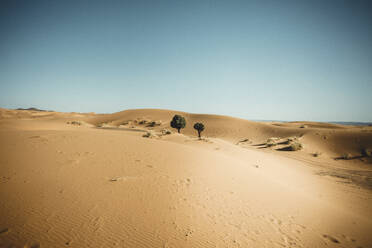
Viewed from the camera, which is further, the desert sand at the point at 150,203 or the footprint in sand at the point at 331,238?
the footprint in sand at the point at 331,238

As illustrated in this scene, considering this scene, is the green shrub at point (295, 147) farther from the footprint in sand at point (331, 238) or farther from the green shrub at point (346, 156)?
the footprint in sand at point (331, 238)

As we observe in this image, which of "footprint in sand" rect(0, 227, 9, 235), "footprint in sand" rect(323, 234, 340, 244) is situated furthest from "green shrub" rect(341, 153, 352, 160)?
"footprint in sand" rect(0, 227, 9, 235)

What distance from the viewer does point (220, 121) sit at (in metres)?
41.0

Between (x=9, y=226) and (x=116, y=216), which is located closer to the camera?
(x=9, y=226)

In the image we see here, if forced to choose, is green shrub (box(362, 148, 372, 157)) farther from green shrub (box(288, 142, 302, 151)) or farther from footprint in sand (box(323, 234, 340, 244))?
footprint in sand (box(323, 234, 340, 244))

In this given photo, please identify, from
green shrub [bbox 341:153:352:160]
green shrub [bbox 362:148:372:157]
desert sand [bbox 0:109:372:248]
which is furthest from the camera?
green shrub [bbox 341:153:352:160]

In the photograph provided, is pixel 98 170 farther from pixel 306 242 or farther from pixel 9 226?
pixel 306 242

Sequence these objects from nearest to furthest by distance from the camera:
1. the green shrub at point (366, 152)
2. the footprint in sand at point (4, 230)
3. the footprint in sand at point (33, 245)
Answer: the footprint in sand at point (33, 245)
the footprint in sand at point (4, 230)
the green shrub at point (366, 152)

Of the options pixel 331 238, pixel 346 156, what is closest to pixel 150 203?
pixel 331 238

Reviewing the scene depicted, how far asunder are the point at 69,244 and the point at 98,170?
311cm

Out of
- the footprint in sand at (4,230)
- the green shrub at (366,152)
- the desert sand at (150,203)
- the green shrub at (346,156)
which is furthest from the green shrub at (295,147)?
the footprint in sand at (4,230)

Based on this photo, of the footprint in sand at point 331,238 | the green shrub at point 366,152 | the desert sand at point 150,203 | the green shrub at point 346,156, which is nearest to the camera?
the desert sand at point 150,203

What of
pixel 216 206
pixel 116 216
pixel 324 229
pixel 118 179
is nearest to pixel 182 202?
pixel 216 206

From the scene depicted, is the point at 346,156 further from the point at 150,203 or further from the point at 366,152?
the point at 150,203
